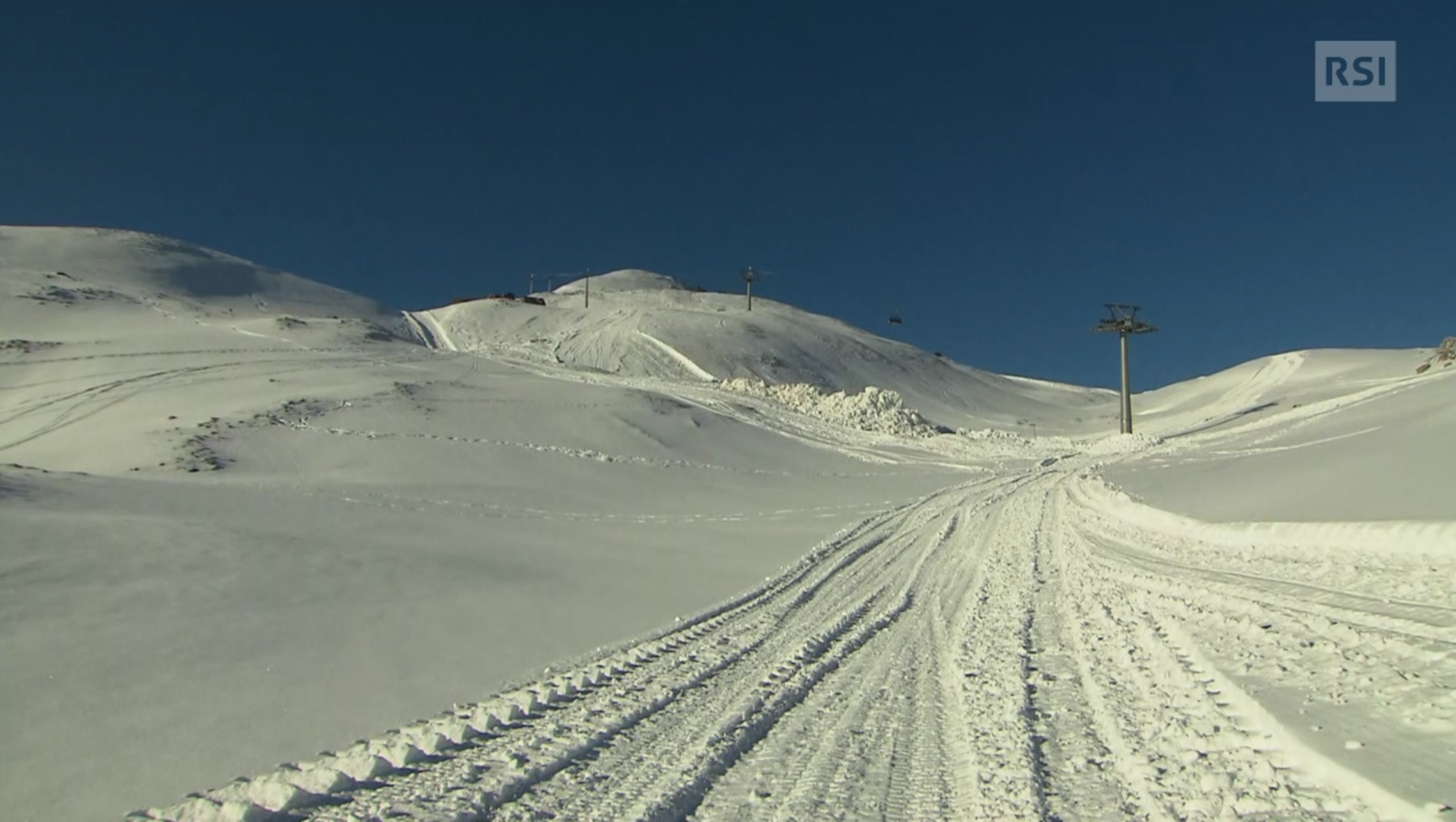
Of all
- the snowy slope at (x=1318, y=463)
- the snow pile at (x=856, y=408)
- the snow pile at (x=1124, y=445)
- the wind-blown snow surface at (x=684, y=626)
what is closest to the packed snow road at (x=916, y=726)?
the wind-blown snow surface at (x=684, y=626)

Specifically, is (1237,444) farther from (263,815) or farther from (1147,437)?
(263,815)

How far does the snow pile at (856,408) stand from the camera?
35.6 meters

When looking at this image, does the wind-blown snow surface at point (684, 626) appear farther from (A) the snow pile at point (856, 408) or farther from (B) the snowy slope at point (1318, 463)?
(A) the snow pile at point (856, 408)

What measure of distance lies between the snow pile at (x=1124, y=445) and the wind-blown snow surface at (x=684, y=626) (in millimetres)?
9808

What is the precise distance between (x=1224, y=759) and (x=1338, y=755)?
1.68ft

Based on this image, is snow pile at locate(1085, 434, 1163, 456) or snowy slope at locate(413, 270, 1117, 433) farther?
snowy slope at locate(413, 270, 1117, 433)

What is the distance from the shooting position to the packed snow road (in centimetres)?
450

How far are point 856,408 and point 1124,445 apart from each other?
10935 millimetres

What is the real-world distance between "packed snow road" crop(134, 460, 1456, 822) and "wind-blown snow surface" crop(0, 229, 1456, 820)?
0.03 meters

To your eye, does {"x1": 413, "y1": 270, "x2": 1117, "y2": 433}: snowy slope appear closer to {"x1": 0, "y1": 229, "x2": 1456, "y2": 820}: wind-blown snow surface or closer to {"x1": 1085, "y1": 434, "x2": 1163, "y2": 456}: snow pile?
{"x1": 1085, "y1": 434, "x2": 1163, "y2": 456}: snow pile

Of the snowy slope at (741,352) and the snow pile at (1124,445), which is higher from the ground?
the snowy slope at (741,352)

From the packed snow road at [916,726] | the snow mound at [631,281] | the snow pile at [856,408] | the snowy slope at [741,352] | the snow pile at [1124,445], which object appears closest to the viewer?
the packed snow road at [916,726]

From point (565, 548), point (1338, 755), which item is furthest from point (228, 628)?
point (1338, 755)

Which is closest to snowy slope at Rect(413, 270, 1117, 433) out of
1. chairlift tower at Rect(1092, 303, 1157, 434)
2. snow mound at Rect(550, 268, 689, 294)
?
chairlift tower at Rect(1092, 303, 1157, 434)
